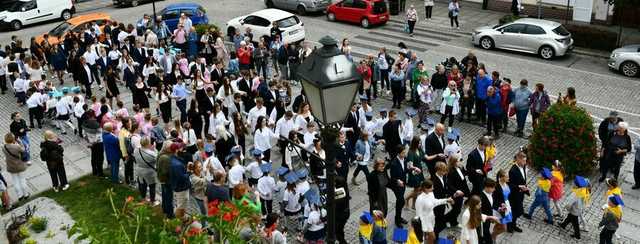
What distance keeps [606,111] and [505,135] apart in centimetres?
371

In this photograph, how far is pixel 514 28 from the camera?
23969 mm

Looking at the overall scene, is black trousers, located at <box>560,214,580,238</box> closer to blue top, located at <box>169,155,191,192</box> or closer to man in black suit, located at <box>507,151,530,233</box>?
man in black suit, located at <box>507,151,530,233</box>

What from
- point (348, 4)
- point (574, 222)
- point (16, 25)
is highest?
point (348, 4)

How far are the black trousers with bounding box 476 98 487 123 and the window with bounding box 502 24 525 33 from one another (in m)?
7.61

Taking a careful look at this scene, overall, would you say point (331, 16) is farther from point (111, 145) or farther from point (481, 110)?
point (111, 145)

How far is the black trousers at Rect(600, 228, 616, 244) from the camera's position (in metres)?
11.0

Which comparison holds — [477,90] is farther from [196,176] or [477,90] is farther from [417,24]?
[417,24]

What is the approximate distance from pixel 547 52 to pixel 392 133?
11.6 m

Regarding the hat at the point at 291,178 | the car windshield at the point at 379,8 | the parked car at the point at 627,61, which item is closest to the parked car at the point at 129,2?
the car windshield at the point at 379,8

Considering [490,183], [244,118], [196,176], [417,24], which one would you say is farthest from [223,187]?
[417,24]

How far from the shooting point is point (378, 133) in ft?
49.7

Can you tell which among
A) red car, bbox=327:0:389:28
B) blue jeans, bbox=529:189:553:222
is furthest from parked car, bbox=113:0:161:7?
blue jeans, bbox=529:189:553:222

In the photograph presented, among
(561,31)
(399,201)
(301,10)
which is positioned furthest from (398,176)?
(301,10)

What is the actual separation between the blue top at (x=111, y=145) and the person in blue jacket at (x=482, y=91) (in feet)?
30.2
